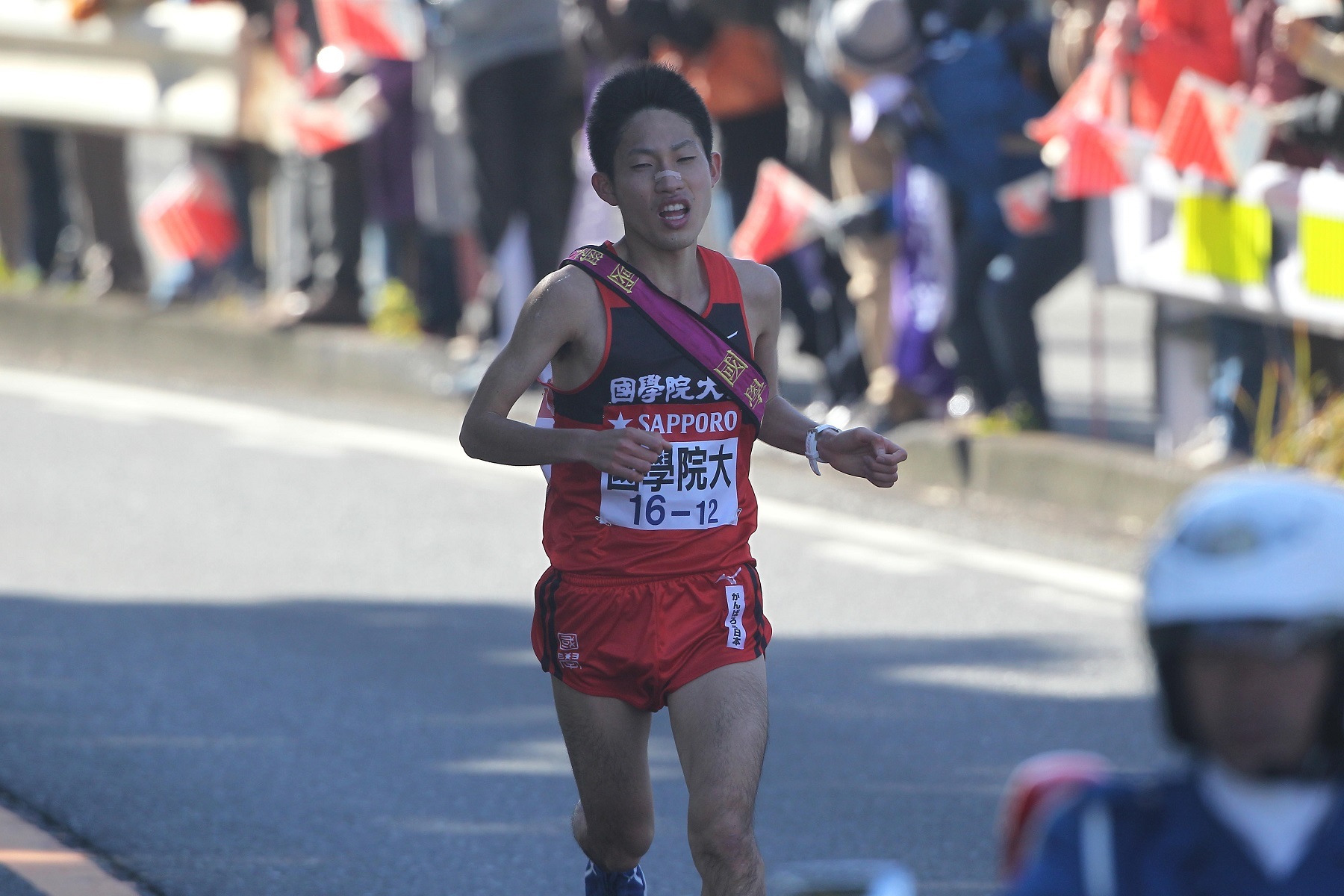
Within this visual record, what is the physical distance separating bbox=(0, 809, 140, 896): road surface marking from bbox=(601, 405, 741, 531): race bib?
174 centimetres

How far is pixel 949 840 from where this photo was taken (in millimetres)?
5629

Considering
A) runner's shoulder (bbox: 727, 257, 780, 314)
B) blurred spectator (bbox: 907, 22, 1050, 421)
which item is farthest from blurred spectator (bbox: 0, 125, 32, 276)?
runner's shoulder (bbox: 727, 257, 780, 314)

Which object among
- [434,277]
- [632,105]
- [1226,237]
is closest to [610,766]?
[632,105]

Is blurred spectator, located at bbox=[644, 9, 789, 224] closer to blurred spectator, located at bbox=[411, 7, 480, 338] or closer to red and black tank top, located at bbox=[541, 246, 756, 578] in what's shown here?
blurred spectator, located at bbox=[411, 7, 480, 338]

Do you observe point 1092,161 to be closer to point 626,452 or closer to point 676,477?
point 676,477

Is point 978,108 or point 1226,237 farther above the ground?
point 978,108

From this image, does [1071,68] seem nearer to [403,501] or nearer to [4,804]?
[403,501]

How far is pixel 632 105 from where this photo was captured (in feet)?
13.8

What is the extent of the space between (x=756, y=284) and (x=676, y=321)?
26cm

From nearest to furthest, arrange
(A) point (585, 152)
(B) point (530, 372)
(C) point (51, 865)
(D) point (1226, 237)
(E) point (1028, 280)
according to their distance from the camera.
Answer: (B) point (530, 372) < (C) point (51, 865) < (D) point (1226, 237) < (A) point (585, 152) < (E) point (1028, 280)

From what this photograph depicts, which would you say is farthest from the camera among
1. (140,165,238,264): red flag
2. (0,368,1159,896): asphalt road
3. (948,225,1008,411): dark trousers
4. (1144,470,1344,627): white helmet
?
(140,165,238,264): red flag

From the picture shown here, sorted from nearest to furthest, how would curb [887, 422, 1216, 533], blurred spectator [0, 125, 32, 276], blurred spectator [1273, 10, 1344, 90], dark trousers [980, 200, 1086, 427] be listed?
blurred spectator [1273, 10, 1344, 90] → curb [887, 422, 1216, 533] → dark trousers [980, 200, 1086, 427] → blurred spectator [0, 125, 32, 276]

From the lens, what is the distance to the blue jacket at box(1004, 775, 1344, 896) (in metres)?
2.30

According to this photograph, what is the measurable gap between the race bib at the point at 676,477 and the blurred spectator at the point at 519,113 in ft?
24.7
